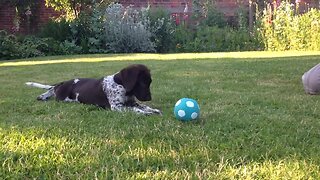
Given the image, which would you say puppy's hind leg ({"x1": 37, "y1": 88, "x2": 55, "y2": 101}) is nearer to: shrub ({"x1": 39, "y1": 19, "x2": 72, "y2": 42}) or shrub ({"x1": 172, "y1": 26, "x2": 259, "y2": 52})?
shrub ({"x1": 172, "y1": 26, "x2": 259, "y2": 52})

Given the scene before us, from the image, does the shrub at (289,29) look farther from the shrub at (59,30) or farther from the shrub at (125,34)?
the shrub at (59,30)

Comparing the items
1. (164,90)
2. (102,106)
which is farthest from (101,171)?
(164,90)

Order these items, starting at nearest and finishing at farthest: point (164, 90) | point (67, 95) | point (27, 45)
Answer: point (67, 95)
point (164, 90)
point (27, 45)

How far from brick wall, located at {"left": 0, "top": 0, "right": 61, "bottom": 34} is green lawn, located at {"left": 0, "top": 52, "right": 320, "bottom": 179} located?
12.2 meters

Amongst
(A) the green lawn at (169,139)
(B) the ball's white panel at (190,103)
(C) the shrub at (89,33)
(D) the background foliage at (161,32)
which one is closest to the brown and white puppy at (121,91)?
(A) the green lawn at (169,139)

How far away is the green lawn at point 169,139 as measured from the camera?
2.69 meters

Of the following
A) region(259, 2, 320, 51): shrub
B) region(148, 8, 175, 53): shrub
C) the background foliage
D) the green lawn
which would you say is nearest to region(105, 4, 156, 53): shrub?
the background foliage

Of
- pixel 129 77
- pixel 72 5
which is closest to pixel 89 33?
pixel 72 5

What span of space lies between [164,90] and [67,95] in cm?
137

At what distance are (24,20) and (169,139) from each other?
15.5 meters

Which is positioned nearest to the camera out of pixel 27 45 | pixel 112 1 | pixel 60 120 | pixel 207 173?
pixel 207 173

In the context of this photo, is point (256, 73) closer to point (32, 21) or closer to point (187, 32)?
point (187, 32)

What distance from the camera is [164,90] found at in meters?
6.13

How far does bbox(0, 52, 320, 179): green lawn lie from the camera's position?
2689 millimetres
